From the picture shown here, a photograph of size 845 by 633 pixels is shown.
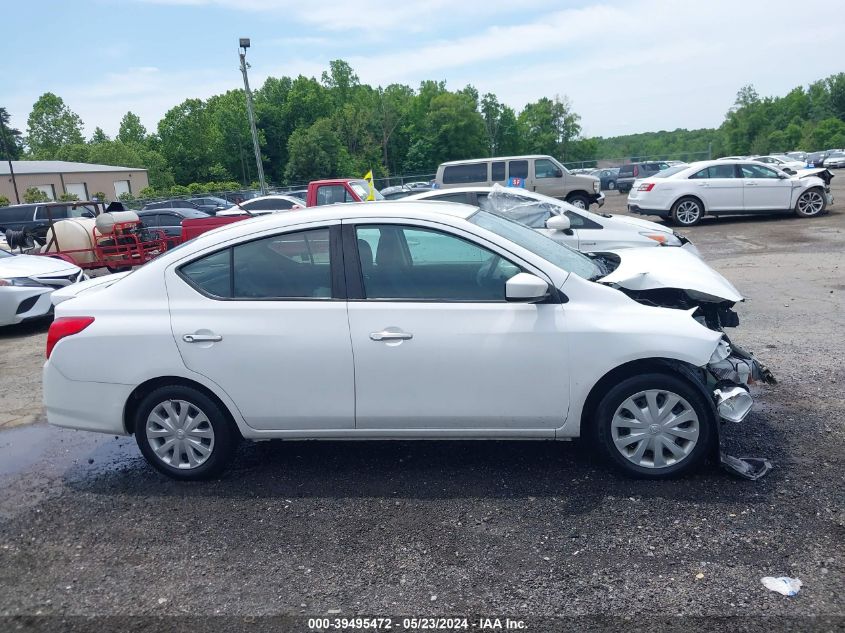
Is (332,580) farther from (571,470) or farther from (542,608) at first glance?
(571,470)

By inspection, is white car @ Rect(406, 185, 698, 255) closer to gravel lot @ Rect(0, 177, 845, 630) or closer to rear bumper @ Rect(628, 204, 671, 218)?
gravel lot @ Rect(0, 177, 845, 630)

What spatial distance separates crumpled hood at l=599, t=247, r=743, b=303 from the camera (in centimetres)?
451

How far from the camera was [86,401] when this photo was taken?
4520 millimetres

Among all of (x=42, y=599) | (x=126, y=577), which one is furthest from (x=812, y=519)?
(x=42, y=599)

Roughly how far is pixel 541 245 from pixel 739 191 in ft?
50.2

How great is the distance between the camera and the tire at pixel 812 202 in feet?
59.2

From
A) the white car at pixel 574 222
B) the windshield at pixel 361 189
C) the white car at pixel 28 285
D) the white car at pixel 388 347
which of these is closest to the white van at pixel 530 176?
the windshield at pixel 361 189

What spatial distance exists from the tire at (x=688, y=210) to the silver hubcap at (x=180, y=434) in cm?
1641

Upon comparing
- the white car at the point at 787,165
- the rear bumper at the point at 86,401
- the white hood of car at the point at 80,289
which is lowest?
the white car at the point at 787,165

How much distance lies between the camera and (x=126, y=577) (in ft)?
11.8

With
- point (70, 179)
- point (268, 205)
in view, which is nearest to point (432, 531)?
point (268, 205)

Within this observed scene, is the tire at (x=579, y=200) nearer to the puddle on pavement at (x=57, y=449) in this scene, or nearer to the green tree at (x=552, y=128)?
the puddle on pavement at (x=57, y=449)

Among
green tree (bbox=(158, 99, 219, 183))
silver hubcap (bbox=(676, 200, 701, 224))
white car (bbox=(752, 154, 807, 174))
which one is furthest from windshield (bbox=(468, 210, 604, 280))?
green tree (bbox=(158, 99, 219, 183))

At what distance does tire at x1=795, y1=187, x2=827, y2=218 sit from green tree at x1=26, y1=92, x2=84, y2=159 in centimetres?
11749
